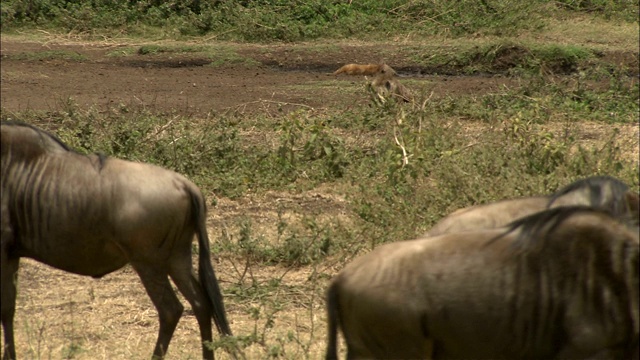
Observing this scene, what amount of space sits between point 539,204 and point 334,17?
1111 centimetres

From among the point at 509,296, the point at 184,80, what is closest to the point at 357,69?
the point at 184,80

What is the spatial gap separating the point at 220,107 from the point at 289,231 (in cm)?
403

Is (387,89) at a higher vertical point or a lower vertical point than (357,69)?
higher

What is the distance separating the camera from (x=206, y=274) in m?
5.85

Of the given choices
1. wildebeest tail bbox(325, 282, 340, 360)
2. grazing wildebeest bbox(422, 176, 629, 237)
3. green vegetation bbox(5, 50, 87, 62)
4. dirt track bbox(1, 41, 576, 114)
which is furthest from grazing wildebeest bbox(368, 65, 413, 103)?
wildebeest tail bbox(325, 282, 340, 360)

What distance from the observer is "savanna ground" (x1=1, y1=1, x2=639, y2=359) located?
6.63 metres

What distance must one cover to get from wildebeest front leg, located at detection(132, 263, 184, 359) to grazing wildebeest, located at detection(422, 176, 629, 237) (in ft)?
4.74

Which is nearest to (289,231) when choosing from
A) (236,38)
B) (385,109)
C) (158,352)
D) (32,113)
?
(158,352)

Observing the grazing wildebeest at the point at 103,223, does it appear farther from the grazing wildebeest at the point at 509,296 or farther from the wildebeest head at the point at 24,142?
the grazing wildebeest at the point at 509,296

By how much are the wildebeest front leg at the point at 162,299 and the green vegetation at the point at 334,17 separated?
8866 millimetres

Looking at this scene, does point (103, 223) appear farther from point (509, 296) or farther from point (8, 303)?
point (509, 296)

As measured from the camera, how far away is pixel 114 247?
226 inches

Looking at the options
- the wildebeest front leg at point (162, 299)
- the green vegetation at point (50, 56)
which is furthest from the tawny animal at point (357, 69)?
the wildebeest front leg at point (162, 299)

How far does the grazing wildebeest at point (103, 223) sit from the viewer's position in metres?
5.64
